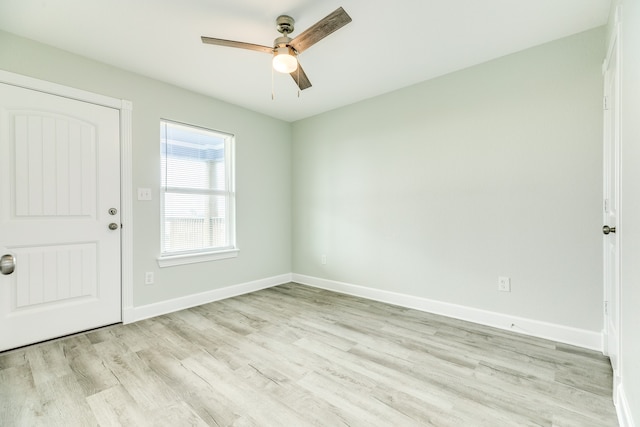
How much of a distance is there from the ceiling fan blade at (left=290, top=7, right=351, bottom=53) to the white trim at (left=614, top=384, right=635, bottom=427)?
2331 mm

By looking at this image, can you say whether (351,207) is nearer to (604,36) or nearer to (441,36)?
(441,36)

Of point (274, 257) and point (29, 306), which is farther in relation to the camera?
point (274, 257)

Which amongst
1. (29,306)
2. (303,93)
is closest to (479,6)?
(303,93)

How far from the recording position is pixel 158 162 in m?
2.89

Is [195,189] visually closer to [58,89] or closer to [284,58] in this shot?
[58,89]

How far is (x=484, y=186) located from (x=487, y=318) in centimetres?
120

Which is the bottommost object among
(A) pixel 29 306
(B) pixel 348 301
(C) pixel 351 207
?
(B) pixel 348 301

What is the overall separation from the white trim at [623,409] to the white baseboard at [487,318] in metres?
0.79

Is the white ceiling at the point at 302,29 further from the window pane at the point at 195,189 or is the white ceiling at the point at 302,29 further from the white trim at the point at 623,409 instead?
the white trim at the point at 623,409

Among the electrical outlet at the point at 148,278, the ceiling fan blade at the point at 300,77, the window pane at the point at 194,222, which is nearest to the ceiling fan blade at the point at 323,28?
the ceiling fan blade at the point at 300,77

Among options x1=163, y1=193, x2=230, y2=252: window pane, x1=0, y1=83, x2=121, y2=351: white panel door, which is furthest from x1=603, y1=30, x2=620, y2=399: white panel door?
x1=0, y1=83, x2=121, y2=351: white panel door

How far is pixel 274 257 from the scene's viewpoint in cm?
407

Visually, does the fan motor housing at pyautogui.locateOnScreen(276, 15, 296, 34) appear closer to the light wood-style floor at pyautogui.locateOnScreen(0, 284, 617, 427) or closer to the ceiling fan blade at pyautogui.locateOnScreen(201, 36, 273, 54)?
the ceiling fan blade at pyautogui.locateOnScreen(201, 36, 273, 54)

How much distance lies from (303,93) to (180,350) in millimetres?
2780
